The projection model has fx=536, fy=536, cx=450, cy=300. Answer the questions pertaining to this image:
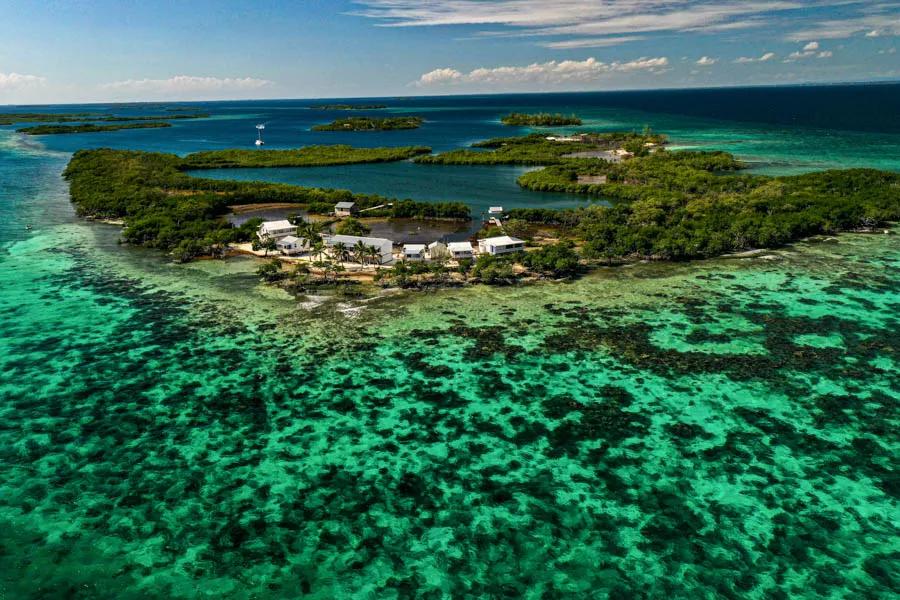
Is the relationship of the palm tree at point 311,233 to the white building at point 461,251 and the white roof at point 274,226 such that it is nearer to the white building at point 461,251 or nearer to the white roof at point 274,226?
the white roof at point 274,226

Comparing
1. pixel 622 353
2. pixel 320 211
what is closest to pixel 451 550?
pixel 622 353

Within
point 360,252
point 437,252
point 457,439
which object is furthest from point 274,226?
point 457,439

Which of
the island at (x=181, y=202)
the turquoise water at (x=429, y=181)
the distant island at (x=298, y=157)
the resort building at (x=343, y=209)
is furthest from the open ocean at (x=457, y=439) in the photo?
the distant island at (x=298, y=157)

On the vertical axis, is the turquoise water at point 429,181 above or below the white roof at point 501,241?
above

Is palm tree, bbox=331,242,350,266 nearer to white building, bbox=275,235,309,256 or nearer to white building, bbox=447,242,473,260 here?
white building, bbox=275,235,309,256

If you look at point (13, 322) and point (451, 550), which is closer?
point (451, 550)

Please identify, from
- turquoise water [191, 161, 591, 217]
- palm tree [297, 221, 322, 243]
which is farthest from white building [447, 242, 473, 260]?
turquoise water [191, 161, 591, 217]

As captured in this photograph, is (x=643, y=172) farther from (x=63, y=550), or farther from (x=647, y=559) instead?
(x=63, y=550)

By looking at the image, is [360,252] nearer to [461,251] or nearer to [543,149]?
[461,251]
